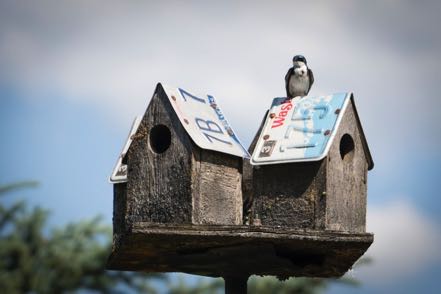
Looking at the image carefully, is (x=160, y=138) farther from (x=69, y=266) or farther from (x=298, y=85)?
(x=69, y=266)

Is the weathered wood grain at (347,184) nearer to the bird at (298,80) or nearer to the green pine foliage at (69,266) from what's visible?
the bird at (298,80)

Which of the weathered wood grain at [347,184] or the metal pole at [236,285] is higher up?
the weathered wood grain at [347,184]

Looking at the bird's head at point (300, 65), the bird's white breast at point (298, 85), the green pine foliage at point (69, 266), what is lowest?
the green pine foliage at point (69, 266)

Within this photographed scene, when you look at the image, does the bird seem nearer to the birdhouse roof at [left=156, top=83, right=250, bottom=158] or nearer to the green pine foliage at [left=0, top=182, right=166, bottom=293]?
the birdhouse roof at [left=156, top=83, right=250, bottom=158]

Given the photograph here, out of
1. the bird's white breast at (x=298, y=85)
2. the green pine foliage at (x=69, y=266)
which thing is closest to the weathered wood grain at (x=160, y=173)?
the bird's white breast at (x=298, y=85)

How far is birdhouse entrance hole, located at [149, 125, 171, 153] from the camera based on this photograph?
29.3 ft

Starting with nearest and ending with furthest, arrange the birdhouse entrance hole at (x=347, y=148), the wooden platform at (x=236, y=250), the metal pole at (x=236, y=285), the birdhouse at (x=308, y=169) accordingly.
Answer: the wooden platform at (x=236, y=250) < the birdhouse at (x=308, y=169) < the birdhouse entrance hole at (x=347, y=148) < the metal pole at (x=236, y=285)

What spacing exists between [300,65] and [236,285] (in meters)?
1.78

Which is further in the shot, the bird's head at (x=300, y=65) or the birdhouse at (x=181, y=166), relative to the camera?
the bird's head at (x=300, y=65)

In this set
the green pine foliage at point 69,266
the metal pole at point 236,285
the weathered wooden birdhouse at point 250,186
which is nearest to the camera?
the weathered wooden birdhouse at point 250,186

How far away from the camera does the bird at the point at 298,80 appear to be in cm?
955

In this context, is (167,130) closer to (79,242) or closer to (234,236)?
(234,236)

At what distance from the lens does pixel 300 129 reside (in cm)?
891

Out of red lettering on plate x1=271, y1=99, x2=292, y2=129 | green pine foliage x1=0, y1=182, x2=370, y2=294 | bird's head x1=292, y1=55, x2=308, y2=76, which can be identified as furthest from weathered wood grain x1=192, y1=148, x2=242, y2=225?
green pine foliage x1=0, y1=182, x2=370, y2=294
